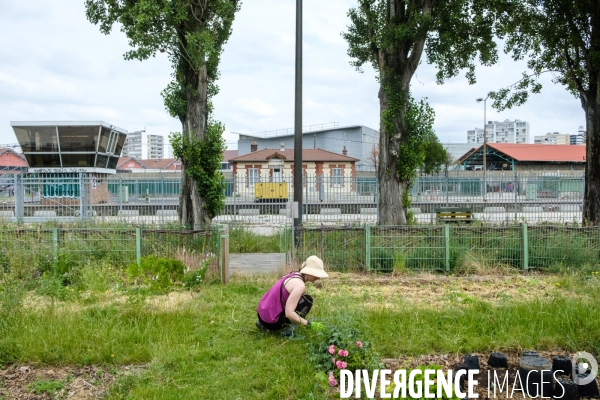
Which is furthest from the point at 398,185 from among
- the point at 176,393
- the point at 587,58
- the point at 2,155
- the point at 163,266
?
the point at 2,155

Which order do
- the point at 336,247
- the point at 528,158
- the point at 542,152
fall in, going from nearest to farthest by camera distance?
the point at 336,247
the point at 528,158
the point at 542,152

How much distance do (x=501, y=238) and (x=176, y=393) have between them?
8182mm

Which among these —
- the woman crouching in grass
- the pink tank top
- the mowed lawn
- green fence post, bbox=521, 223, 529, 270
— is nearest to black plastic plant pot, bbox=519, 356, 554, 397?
the mowed lawn

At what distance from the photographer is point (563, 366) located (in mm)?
4883

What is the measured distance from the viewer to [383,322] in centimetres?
643

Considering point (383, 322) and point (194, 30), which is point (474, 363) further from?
point (194, 30)

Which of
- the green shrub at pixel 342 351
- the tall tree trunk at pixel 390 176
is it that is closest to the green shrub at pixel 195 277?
the green shrub at pixel 342 351

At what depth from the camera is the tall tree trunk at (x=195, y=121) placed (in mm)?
14531

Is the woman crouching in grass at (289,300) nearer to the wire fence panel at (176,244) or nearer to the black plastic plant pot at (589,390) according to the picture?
→ the black plastic plant pot at (589,390)

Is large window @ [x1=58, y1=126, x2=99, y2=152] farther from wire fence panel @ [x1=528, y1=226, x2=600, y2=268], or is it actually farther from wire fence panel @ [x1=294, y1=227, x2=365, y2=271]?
wire fence panel @ [x1=528, y1=226, x2=600, y2=268]

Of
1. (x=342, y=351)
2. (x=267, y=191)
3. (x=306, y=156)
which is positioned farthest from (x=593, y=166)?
(x=306, y=156)

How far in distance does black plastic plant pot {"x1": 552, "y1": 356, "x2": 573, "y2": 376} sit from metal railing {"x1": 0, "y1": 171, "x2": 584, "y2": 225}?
15326 millimetres

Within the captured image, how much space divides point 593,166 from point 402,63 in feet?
19.8

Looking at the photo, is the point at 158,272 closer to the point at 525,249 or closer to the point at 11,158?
the point at 525,249
